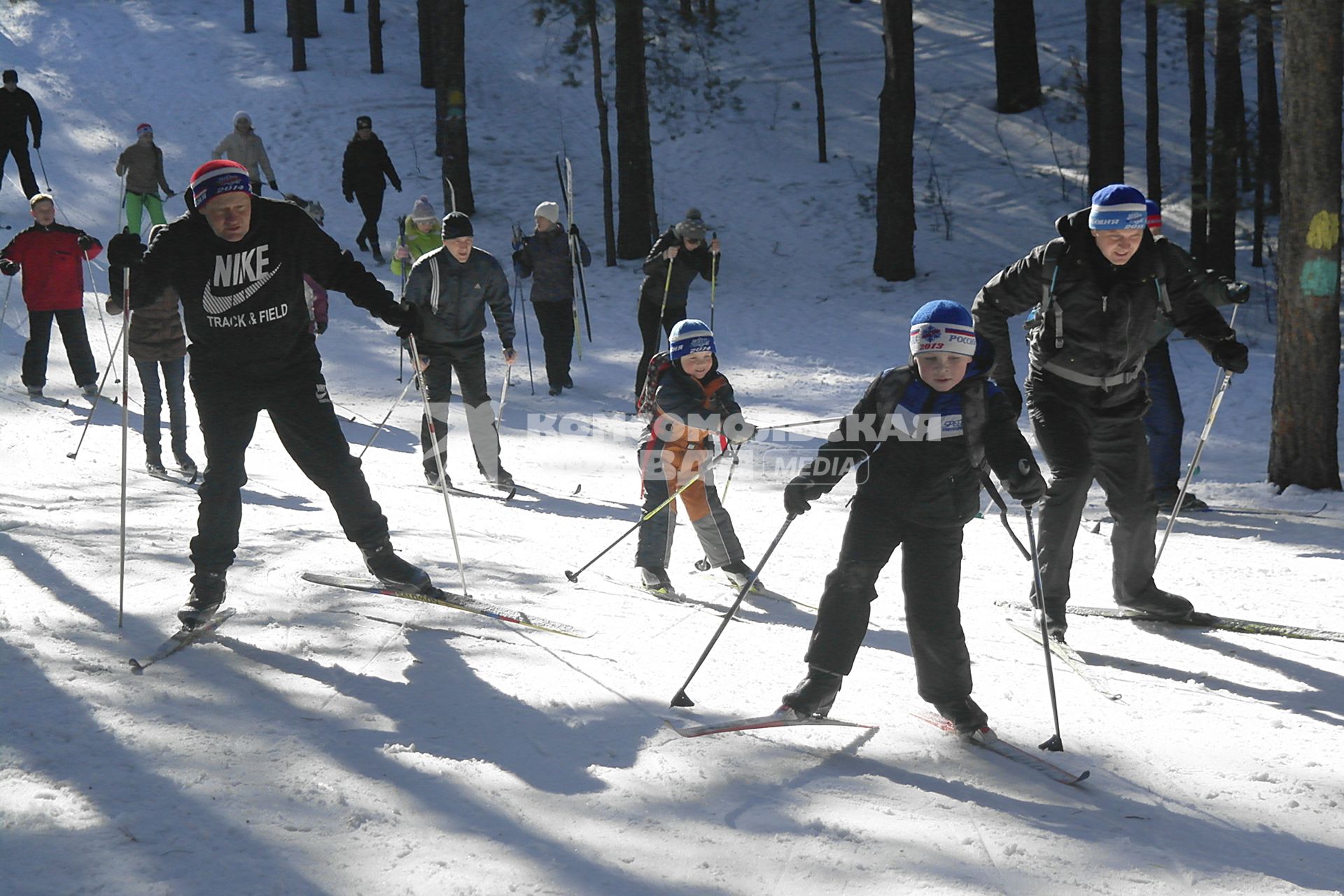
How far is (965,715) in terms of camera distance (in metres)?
4.07

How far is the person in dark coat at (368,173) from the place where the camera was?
53.3ft

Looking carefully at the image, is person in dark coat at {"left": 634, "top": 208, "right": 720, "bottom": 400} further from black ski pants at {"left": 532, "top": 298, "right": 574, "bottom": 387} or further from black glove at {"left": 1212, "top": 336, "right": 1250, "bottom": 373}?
black glove at {"left": 1212, "top": 336, "right": 1250, "bottom": 373}

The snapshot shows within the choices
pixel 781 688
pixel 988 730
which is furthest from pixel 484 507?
pixel 988 730

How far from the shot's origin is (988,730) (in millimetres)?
4074

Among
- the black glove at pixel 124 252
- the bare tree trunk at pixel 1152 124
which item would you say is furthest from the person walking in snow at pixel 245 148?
the bare tree trunk at pixel 1152 124

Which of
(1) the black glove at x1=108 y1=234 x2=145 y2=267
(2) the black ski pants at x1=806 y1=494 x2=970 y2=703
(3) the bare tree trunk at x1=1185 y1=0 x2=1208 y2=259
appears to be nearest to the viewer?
(2) the black ski pants at x1=806 y1=494 x2=970 y2=703

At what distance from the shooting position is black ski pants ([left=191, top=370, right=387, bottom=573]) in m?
4.62

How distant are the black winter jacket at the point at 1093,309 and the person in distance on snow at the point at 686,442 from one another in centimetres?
142

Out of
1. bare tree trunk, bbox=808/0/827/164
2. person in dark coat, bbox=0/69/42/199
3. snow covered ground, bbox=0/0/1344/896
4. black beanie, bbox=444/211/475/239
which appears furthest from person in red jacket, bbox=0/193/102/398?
bare tree trunk, bbox=808/0/827/164

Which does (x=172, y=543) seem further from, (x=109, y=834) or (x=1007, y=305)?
(x=1007, y=305)

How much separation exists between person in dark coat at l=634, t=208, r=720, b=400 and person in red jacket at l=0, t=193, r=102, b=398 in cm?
474

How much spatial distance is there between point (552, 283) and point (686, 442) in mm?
6105

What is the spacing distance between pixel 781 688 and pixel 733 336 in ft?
34.6

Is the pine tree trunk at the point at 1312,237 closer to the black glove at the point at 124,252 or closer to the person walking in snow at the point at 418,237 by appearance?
the person walking in snow at the point at 418,237
